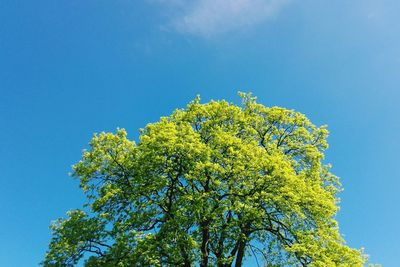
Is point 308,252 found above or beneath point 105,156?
beneath

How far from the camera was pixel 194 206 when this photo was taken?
27000 millimetres

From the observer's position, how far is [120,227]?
28.3 metres

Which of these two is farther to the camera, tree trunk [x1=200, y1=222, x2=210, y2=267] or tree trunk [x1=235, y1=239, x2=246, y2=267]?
tree trunk [x1=235, y1=239, x2=246, y2=267]

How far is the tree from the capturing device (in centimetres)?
2706

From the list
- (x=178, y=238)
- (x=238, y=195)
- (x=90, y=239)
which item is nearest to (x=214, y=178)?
(x=238, y=195)

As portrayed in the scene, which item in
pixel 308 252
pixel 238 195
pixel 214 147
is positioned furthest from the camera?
pixel 214 147

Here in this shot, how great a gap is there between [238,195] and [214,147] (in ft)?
13.2

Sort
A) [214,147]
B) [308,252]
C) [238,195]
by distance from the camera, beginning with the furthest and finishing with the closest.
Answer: [214,147]
[238,195]
[308,252]

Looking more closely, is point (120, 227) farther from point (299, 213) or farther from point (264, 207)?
point (299, 213)

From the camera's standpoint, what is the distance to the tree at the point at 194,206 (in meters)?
27.1

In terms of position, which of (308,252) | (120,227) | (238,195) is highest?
(238,195)

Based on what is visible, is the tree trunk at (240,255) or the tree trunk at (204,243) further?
the tree trunk at (240,255)

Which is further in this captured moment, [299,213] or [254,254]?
[254,254]

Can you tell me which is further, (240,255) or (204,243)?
(240,255)
